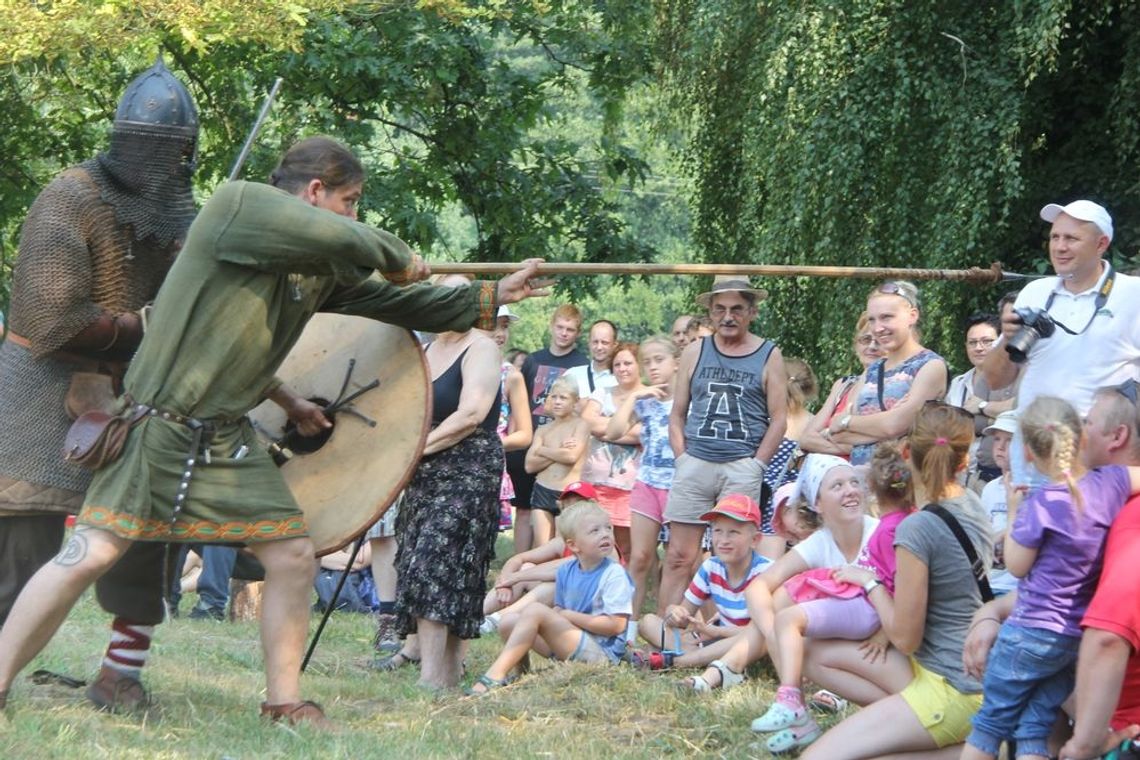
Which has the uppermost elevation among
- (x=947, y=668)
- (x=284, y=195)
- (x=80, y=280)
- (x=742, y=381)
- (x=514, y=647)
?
(x=284, y=195)

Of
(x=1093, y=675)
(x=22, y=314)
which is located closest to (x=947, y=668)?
(x=1093, y=675)

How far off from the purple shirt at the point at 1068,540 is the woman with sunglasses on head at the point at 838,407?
2.82 metres

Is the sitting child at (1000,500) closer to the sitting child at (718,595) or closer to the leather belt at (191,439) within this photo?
the sitting child at (718,595)

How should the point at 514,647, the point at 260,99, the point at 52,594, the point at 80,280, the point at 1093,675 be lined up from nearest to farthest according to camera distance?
the point at 1093,675, the point at 52,594, the point at 80,280, the point at 514,647, the point at 260,99

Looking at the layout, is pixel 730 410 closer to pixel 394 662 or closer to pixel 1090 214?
pixel 394 662

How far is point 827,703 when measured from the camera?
20.3ft

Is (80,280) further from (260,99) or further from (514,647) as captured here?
(260,99)

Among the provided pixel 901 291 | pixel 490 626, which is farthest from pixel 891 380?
pixel 490 626

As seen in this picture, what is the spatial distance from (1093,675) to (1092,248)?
6.79ft

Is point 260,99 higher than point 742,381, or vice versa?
point 260,99

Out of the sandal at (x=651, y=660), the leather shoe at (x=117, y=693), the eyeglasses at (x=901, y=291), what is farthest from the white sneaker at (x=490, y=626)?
the leather shoe at (x=117, y=693)

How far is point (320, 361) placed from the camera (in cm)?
566

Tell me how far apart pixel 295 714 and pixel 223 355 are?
3.79 feet

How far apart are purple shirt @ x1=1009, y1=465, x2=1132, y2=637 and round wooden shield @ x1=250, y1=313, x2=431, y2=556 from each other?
A: 2.09 m
